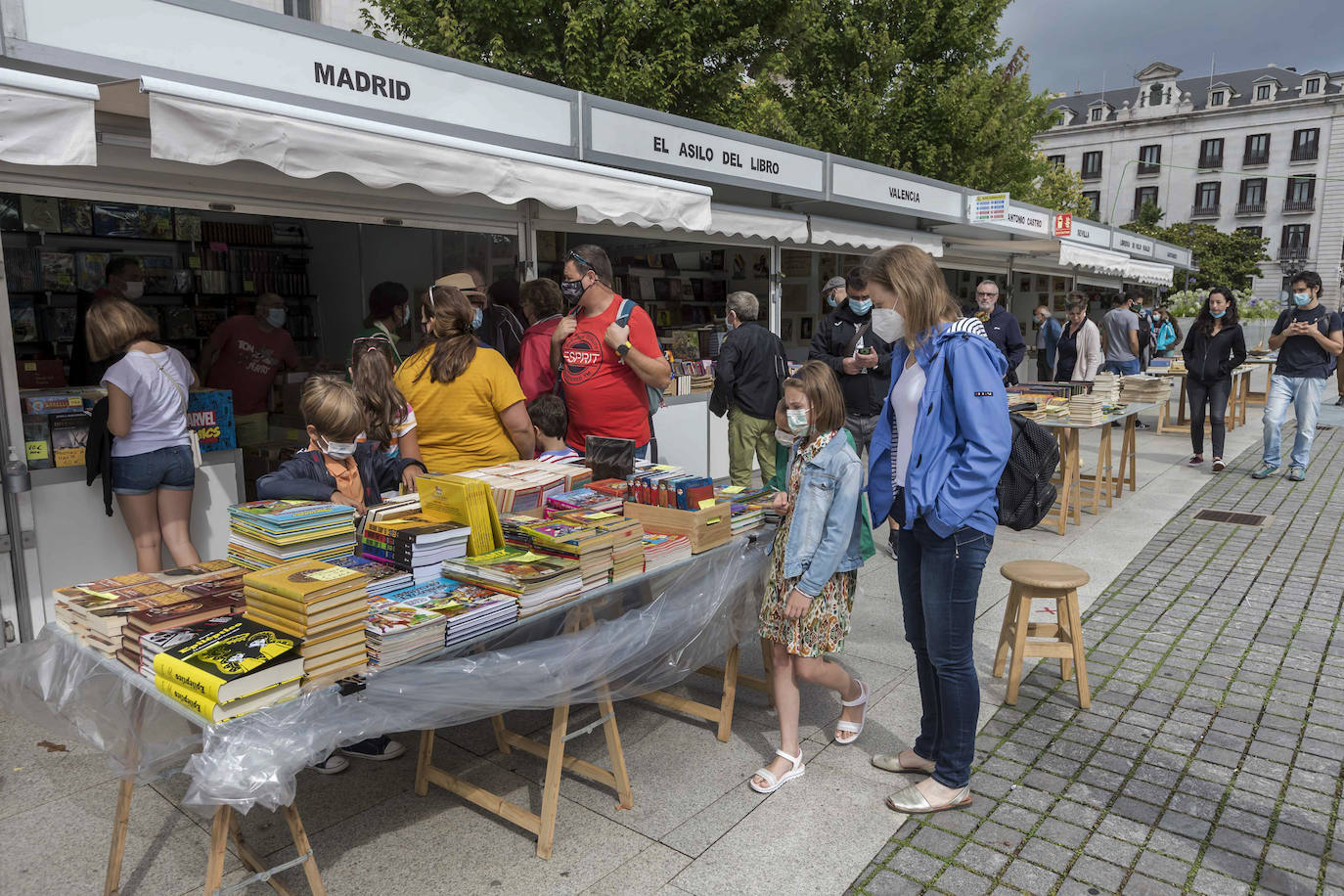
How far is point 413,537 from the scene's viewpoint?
2592 mm

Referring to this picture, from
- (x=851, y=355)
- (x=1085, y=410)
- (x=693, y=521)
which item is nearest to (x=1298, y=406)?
(x=1085, y=410)

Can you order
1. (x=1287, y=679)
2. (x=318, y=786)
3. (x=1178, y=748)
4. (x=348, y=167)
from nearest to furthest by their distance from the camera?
(x=318, y=786) → (x=1178, y=748) → (x=348, y=167) → (x=1287, y=679)

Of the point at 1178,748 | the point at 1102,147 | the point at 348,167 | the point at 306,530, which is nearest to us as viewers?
the point at 306,530

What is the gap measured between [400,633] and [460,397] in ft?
4.80

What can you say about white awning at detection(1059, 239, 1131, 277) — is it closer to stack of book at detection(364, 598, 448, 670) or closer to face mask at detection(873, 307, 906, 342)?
face mask at detection(873, 307, 906, 342)

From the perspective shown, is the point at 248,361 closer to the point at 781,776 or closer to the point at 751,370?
the point at 751,370

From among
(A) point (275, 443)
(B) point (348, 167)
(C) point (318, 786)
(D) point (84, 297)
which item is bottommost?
(C) point (318, 786)

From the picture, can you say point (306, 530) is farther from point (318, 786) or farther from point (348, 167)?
point (348, 167)

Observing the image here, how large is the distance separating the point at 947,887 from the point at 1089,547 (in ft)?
14.0

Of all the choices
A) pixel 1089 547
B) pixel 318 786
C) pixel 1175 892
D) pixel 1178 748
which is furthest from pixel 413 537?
pixel 1089 547

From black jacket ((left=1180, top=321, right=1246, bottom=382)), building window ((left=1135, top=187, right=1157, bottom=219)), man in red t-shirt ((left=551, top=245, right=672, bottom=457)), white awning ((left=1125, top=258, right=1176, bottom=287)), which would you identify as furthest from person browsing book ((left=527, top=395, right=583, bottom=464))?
building window ((left=1135, top=187, right=1157, bottom=219))

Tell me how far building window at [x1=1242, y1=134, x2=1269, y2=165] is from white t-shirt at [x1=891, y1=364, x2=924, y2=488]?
7329 centimetres

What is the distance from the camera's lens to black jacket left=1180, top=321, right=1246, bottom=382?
869 centimetres

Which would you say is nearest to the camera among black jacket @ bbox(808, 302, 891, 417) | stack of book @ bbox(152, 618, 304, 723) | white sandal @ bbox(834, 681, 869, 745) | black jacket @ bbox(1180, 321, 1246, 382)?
stack of book @ bbox(152, 618, 304, 723)
